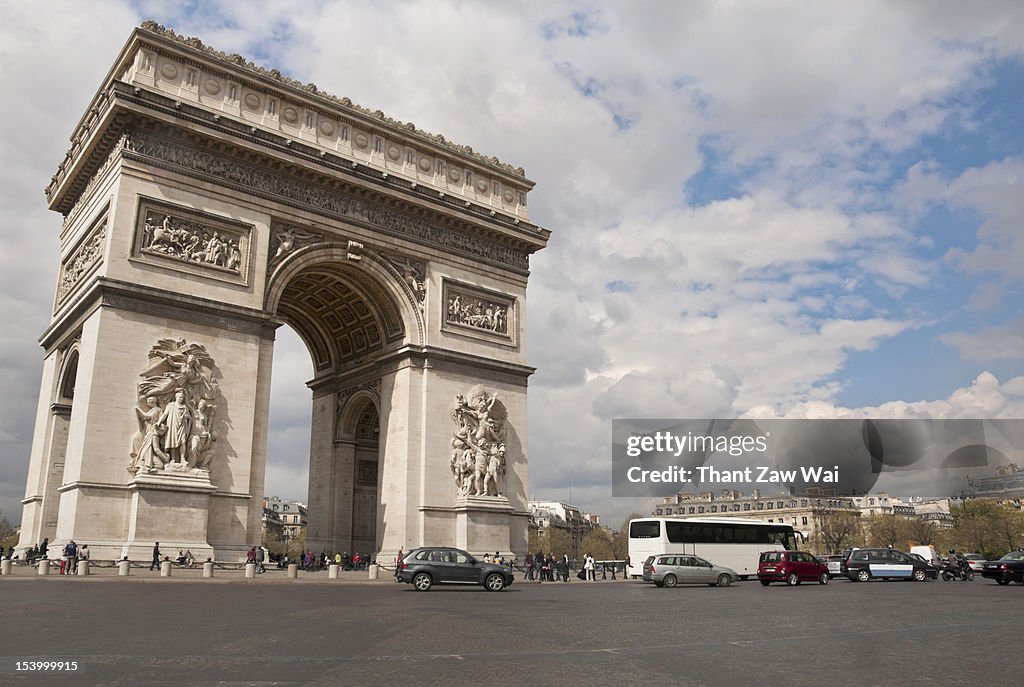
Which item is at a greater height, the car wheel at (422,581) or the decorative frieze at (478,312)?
the decorative frieze at (478,312)

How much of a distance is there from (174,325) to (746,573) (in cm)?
2570

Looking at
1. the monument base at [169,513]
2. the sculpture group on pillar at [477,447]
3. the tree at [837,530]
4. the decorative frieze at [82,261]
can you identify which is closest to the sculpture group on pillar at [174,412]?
the monument base at [169,513]

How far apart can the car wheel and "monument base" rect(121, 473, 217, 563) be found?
7.24 metres

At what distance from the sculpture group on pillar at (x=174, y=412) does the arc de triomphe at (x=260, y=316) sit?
7 centimetres

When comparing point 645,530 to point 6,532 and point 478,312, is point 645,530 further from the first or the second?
point 6,532

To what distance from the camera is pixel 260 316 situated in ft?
94.4

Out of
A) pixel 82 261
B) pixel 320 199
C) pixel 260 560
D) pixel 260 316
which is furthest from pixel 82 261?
pixel 260 560

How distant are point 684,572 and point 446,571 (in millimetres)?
10506

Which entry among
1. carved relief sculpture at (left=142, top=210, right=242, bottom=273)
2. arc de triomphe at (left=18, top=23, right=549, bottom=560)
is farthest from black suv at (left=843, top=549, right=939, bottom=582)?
carved relief sculpture at (left=142, top=210, right=242, bottom=273)

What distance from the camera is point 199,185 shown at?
93.0 feet

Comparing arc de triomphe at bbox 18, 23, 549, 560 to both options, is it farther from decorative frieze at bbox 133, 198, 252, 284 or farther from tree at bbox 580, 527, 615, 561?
tree at bbox 580, 527, 615, 561

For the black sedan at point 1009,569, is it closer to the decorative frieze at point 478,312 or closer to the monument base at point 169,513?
the decorative frieze at point 478,312

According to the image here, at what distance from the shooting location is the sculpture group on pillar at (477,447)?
1300 inches

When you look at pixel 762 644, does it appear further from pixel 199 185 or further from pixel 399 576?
pixel 199 185
